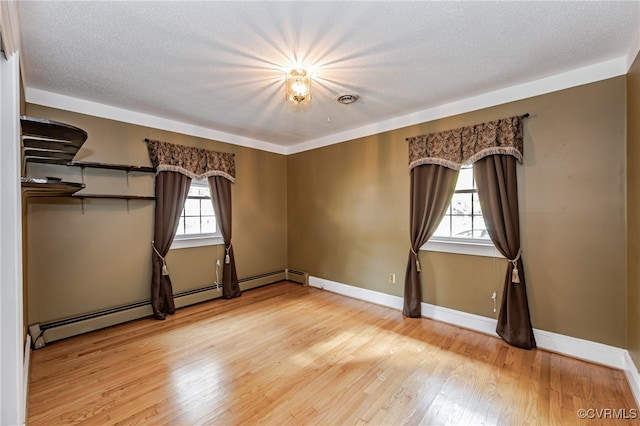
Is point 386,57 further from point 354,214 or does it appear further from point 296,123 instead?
point 354,214

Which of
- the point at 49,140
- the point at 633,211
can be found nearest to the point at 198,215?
the point at 49,140

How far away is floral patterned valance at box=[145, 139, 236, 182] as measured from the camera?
3486 mm

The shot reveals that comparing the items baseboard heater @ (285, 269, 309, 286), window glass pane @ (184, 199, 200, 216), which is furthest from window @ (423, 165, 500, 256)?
window glass pane @ (184, 199, 200, 216)

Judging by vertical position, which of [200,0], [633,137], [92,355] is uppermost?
[200,0]

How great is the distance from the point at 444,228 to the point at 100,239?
13.1 ft

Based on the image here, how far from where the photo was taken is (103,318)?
310 centimetres

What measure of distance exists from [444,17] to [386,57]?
505 millimetres

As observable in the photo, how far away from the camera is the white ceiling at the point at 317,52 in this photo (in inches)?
66.6

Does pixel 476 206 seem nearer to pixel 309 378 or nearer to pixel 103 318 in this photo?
pixel 309 378

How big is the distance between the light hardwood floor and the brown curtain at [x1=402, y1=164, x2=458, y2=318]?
1.23 ft

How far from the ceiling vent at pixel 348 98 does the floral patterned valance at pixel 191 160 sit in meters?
2.06

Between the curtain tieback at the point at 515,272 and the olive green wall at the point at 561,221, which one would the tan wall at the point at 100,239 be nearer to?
the olive green wall at the point at 561,221

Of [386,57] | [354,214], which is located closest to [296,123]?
[354,214]

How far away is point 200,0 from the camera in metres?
1.59
